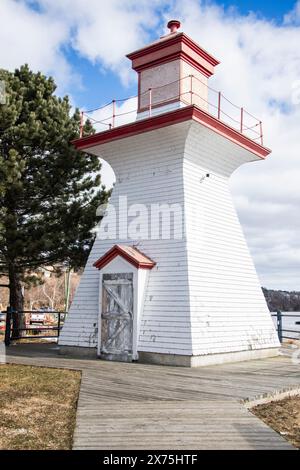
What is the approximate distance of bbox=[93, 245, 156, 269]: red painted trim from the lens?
11.4 meters

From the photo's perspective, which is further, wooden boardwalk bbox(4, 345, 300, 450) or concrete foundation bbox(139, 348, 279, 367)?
concrete foundation bbox(139, 348, 279, 367)

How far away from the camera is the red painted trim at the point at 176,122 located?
11133mm

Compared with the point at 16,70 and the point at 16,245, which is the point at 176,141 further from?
the point at 16,70

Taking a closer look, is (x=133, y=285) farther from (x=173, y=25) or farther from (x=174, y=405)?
(x=173, y=25)

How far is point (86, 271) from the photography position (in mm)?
13023

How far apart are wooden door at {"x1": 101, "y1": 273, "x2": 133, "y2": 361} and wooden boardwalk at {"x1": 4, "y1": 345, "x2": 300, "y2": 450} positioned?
25.0 inches

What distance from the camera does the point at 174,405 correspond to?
21.2 ft

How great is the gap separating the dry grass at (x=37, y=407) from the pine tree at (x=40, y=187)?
708 cm

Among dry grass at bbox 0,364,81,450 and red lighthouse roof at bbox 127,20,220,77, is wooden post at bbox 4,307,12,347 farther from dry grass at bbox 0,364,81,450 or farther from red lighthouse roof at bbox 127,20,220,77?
red lighthouse roof at bbox 127,20,220,77

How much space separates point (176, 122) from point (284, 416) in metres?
7.25

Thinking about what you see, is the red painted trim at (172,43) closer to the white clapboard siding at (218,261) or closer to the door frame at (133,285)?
the white clapboard siding at (218,261)

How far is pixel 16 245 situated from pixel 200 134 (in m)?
7.34

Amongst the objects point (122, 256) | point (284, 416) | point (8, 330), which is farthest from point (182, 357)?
point (8, 330)

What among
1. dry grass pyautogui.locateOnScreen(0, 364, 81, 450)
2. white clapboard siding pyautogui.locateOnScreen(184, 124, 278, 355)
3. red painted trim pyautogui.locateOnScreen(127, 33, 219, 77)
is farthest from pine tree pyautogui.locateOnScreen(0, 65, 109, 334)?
dry grass pyautogui.locateOnScreen(0, 364, 81, 450)
